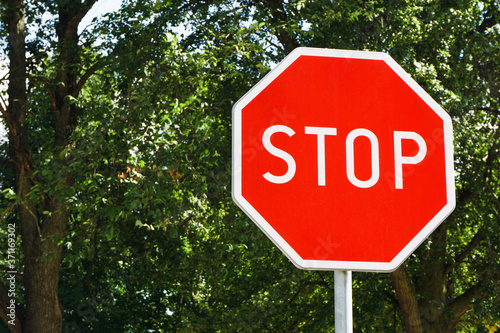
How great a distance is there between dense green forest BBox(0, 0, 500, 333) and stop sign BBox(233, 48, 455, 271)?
21.3 feet

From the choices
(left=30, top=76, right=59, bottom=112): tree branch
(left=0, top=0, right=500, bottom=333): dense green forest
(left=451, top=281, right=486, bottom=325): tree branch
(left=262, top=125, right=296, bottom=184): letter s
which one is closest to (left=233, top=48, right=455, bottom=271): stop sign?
(left=262, top=125, right=296, bottom=184): letter s

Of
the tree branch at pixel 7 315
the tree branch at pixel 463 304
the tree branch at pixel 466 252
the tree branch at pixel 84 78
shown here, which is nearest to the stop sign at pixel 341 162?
the tree branch at pixel 84 78

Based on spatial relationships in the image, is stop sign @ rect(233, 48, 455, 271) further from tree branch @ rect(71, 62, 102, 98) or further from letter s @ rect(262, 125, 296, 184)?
tree branch @ rect(71, 62, 102, 98)

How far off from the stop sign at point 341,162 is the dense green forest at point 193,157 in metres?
6.51

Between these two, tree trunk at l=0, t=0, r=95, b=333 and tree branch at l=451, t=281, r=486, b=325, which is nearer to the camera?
tree trunk at l=0, t=0, r=95, b=333

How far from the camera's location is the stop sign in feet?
4.36

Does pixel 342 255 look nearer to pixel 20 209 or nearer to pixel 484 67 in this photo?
pixel 484 67

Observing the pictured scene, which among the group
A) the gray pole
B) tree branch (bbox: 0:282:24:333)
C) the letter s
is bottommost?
tree branch (bbox: 0:282:24:333)

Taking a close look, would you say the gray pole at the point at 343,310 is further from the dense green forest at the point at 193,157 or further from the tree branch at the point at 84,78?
the tree branch at the point at 84,78

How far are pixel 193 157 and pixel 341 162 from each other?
294 inches

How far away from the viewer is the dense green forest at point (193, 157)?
8555mm

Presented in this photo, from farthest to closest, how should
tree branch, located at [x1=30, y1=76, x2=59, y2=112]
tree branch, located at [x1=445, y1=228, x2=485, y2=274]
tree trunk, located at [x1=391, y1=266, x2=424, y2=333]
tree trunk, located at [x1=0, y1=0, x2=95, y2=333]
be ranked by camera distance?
tree branch, located at [x1=445, y1=228, x2=485, y2=274] < tree trunk, located at [x1=391, y1=266, x2=424, y2=333] < tree branch, located at [x1=30, y1=76, x2=59, y2=112] < tree trunk, located at [x1=0, y1=0, x2=95, y2=333]

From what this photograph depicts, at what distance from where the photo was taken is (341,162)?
1.37m

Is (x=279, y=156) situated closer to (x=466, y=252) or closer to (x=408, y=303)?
(x=408, y=303)
